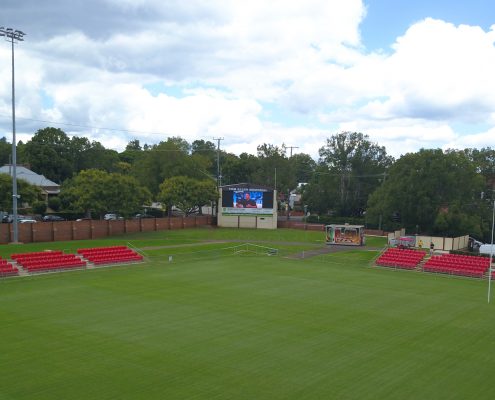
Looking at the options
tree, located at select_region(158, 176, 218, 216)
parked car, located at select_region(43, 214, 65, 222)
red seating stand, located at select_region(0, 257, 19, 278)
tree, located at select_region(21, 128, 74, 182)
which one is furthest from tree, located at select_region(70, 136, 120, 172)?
red seating stand, located at select_region(0, 257, 19, 278)

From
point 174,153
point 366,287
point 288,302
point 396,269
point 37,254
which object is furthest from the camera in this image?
point 174,153

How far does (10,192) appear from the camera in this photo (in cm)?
5897

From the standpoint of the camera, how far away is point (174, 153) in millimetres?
91938

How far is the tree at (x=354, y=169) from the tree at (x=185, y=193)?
1156 inches

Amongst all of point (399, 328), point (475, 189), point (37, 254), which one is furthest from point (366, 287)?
point (475, 189)

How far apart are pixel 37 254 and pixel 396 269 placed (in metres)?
33.2

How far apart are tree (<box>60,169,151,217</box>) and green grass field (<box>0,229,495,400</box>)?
65.6 feet

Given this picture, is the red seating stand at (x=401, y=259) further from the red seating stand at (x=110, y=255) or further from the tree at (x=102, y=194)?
the tree at (x=102, y=194)

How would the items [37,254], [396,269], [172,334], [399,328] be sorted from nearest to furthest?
[172,334]
[399,328]
[37,254]
[396,269]

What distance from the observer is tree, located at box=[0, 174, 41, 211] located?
58688mm

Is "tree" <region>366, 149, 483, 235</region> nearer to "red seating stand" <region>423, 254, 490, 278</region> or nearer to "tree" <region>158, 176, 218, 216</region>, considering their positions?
"red seating stand" <region>423, 254, 490, 278</region>

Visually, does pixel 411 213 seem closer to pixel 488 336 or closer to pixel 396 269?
pixel 396 269

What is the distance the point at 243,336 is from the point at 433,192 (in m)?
46.6

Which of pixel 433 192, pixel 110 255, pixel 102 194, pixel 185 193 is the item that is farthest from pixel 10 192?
pixel 433 192
